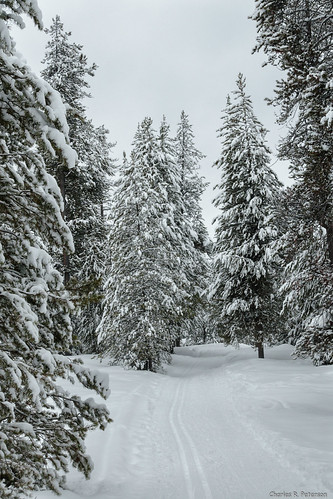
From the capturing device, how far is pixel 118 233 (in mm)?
18312

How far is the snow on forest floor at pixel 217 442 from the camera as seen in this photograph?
5.96 metres

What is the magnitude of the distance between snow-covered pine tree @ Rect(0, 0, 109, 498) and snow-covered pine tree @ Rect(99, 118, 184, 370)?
12.3 metres

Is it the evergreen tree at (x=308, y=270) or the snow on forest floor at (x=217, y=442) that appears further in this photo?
the evergreen tree at (x=308, y=270)

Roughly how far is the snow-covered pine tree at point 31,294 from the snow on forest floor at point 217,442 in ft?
4.63

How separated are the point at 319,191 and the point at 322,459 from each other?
501cm

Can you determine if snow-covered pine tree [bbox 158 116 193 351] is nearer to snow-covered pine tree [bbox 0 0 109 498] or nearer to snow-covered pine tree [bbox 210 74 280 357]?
snow-covered pine tree [bbox 210 74 280 357]

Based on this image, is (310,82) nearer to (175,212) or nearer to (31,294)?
(31,294)

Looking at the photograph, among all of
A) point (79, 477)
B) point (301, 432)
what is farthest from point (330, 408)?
point (79, 477)

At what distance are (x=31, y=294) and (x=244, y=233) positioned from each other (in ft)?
54.0

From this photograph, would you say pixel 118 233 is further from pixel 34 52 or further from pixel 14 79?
pixel 14 79

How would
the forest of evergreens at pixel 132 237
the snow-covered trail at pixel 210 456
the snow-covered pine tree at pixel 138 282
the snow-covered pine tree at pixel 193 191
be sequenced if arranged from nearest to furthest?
1. the forest of evergreens at pixel 132 237
2. the snow-covered trail at pixel 210 456
3. the snow-covered pine tree at pixel 138 282
4. the snow-covered pine tree at pixel 193 191

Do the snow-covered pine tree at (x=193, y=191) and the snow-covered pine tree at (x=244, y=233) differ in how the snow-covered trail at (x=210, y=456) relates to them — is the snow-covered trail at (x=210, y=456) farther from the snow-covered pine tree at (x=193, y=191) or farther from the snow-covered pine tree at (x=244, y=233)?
the snow-covered pine tree at (x=193, y=191)

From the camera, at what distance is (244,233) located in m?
19.7

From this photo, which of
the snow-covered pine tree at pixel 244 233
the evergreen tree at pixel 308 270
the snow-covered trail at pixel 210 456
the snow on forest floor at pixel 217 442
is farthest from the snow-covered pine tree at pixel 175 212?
the snow-covered trail at pixel 210 456
